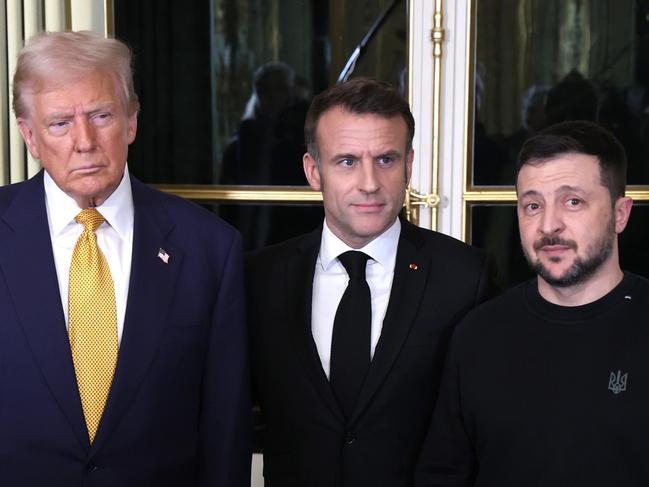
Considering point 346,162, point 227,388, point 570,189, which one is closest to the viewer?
point 570,189

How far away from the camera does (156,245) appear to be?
189cm

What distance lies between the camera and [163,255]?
74.2 inches

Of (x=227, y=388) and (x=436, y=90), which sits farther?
(x=436, y=90)

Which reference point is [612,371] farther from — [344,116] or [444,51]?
[444,51]

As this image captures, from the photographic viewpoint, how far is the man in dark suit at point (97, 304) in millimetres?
1754

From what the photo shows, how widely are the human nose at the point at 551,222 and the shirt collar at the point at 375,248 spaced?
14.8 inches

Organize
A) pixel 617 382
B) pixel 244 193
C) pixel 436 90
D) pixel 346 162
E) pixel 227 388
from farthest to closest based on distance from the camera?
1. pixel 244 193
2. pixel 436 90
3. pixel 346 162
4. pixel 227 388
5. pixel 617 382

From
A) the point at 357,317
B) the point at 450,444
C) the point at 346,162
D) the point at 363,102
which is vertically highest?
the point at 363,102

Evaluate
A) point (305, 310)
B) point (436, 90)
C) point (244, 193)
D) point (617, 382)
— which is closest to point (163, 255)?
point (305, 310)

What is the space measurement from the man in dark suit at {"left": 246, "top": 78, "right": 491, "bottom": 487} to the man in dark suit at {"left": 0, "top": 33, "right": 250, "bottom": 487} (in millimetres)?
174

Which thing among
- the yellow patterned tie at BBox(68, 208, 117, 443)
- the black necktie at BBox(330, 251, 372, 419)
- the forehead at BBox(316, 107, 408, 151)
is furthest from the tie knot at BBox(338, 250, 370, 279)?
the yellow patterned tie at BBox(68, 208, 117, 443)

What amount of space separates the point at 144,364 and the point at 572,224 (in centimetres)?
86

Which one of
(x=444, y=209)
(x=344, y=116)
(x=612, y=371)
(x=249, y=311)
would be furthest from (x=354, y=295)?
(x=444, y=209)

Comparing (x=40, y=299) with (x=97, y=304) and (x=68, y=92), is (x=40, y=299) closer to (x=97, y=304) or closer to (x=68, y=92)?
(x=97, y=304)
